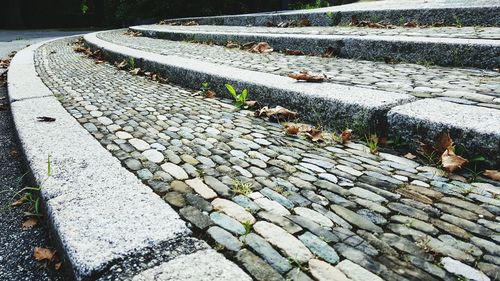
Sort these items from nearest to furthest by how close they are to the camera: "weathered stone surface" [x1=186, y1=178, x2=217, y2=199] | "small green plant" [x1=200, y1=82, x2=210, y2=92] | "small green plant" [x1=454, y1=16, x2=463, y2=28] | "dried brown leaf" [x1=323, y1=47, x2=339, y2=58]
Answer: "weathered stone surface" [x1=186, y1=178, x2=217, y2=199], "small green plant" [x1=200, y1=82, x2=210, y2=92], "dried brown leaf" [x1=323, y1=47, x2=339, y2=58], "small green plant" [x1=454, y1=16, x2=463, y2=28]

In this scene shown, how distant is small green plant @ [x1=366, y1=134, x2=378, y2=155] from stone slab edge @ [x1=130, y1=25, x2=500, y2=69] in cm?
164

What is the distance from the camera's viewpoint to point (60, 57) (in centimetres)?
639

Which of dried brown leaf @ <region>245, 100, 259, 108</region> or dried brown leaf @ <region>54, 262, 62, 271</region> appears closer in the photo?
dried brown leaf @ <region>54, 262, 62, 271</region>

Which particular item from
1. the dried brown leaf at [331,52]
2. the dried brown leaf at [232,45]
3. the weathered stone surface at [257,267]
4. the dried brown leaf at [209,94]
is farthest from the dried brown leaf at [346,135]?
the dried brown leaf at [232,45]

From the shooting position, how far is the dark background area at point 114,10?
1320 centimetres

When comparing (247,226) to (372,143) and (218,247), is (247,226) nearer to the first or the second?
(218,247)

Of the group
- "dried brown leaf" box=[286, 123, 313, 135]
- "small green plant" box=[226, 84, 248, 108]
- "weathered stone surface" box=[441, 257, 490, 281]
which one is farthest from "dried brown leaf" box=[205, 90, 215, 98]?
"weathered stone surface" box=[441, 257, 490, 281]

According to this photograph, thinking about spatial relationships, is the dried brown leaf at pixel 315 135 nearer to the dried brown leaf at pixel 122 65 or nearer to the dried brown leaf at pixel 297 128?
the dried brown leaf at pixel 297 128

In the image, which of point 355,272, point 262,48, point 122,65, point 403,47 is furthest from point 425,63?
point 122,65

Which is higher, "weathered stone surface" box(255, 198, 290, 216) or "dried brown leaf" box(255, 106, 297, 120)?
"dried brown leaf" box(255, 106, 297, 120)

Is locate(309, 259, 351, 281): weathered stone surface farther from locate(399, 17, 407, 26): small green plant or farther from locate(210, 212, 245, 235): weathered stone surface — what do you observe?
locate(399, 17, 407, 26): small green plant

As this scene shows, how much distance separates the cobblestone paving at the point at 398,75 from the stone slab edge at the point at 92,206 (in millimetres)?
1890

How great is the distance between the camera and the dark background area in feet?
43.3

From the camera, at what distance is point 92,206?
1.43 metres
